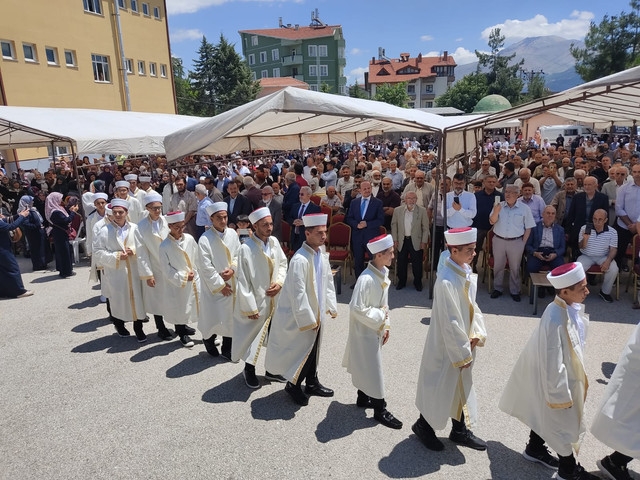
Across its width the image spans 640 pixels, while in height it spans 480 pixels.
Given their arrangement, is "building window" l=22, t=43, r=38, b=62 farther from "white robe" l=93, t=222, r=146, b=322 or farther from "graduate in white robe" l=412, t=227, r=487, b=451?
"graduate in white robe" l=412, t=227, r=487, b=451

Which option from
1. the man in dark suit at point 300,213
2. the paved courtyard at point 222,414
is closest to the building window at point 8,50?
the man in dark suit at point 300,213

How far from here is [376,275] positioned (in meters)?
3.72

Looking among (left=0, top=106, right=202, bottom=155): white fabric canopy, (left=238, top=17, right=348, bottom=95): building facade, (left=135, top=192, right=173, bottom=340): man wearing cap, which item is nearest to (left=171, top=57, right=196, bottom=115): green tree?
(left=238, top=17, right=348, bottom=95): building facade

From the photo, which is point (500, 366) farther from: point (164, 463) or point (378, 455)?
point (164, 463)

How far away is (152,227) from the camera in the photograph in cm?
561

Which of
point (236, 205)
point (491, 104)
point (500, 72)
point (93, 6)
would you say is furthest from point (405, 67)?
point (236, 205)

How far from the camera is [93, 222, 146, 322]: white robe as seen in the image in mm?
5746

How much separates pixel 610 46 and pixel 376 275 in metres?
48.4

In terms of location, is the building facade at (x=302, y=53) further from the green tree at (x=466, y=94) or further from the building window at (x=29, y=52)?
the building window at (x=29, y=52)

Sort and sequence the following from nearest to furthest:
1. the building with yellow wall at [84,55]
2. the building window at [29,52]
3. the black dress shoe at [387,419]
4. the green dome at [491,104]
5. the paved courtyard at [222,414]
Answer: the paved courtyard at [222,414] < the black dress shoe at [387,419] < the building with yellow wall at [84,55] < the building window at [29,52] < the green dome at [491,104]

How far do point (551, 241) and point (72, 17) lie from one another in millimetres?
27143

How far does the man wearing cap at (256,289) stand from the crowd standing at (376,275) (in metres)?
0.01

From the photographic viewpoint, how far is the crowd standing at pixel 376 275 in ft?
10.1

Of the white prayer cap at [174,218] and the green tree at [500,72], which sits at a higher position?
the green tree at [500,72]
